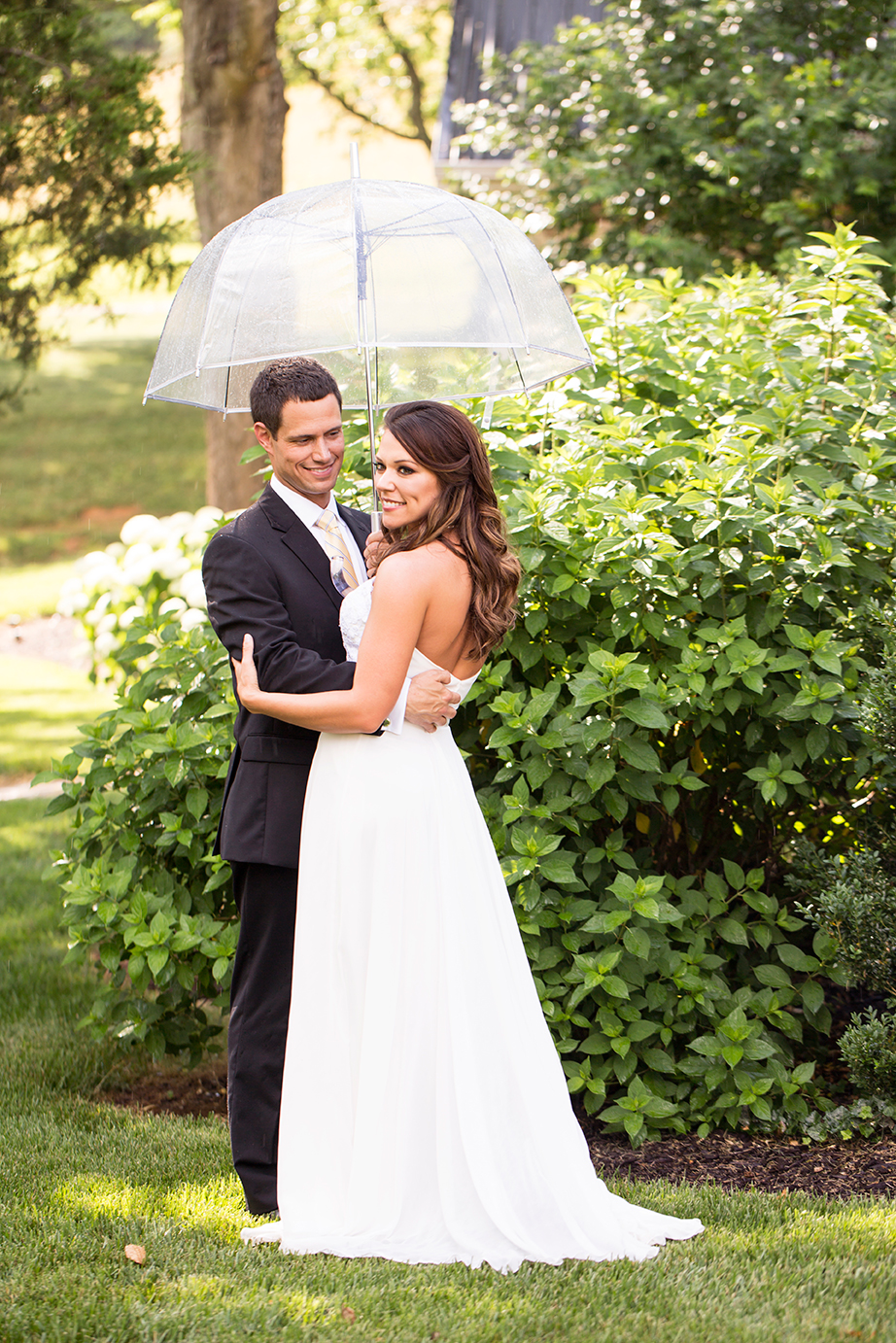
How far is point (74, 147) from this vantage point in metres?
7.14

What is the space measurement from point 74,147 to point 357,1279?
6.41 meters

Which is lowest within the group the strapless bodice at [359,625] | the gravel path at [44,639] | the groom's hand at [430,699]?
the gravel path at [44,639]

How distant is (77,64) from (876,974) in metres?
6.65

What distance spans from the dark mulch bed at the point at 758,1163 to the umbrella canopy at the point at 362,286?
2.48 m

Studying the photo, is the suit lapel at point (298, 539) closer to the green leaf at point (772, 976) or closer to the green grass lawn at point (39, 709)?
the green leaf at point (772, 976)

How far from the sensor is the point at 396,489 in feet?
10.5

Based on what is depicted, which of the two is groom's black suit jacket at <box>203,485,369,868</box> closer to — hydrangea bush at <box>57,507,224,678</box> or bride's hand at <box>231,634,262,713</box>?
bride's hand at <box>231,634,262,713</box>

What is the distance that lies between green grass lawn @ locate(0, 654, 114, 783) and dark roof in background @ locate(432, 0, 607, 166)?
7.99m

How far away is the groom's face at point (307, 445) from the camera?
335cm

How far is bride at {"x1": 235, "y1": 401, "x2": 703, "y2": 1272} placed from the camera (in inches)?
124

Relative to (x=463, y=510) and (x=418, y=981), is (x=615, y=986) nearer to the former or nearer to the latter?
(x=418, y=981)

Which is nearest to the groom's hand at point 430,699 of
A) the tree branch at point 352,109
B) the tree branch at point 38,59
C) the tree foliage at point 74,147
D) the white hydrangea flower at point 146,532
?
the white hydrangea flower at point 146,532

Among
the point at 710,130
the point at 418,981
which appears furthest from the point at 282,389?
the point at 710,130

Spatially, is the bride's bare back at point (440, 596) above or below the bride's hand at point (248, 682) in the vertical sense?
above
